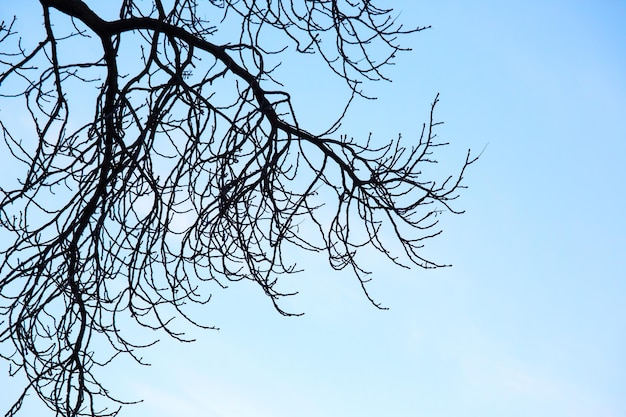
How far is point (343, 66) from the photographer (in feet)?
16.1

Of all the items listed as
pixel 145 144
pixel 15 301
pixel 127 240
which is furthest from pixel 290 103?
pixel 15 301

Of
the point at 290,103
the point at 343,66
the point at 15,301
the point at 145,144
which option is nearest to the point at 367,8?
the point at 343,66

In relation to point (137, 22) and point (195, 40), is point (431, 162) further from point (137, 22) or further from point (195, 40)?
point (137, 22)

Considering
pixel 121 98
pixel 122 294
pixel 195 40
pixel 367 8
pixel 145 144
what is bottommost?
pixel 122 294

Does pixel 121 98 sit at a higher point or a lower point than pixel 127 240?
higher

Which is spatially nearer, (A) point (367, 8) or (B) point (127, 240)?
(B) point (127, 240)

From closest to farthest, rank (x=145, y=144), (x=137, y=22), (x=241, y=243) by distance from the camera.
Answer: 1. (x=145, y=144)
2. (x=137, y=22)
3. (x=241, y=243)

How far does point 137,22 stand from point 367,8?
5.15 feet

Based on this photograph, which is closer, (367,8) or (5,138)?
(5,138)

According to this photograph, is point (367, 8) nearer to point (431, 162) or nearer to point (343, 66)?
point (343, 66)

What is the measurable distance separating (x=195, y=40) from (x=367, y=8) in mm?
1294

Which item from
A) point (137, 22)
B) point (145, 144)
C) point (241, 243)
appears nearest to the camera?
point (145, 144)

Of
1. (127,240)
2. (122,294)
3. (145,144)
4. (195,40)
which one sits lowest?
(122,294)

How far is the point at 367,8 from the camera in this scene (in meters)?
5.00
